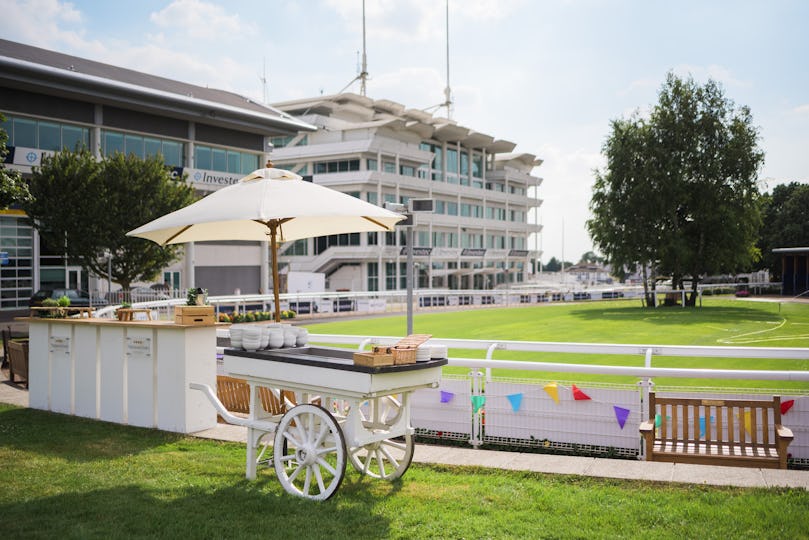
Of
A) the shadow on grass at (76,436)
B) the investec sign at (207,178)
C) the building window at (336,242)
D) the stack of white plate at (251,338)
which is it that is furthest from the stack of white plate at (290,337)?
the building window at (336,242)

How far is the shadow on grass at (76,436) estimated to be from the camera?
7809 millimetres

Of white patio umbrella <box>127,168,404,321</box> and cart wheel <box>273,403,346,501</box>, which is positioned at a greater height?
white patio umbrella <box>127,168,404,321</box>

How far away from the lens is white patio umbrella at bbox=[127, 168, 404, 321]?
7.02 meters

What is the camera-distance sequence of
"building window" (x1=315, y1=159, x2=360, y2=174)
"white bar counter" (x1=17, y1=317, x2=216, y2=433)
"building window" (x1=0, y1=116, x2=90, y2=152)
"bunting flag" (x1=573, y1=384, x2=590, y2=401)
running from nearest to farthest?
"bunting flag" (x1=573, y1=384, x2=590, y2=401), "white bar counter" (x1=17, y1=317, x2=216, y2=433), "building window" (x1=0, y1=116, x2=90, y2=152), "building window" (x1=315, y1=159, x2=360, y2=174)

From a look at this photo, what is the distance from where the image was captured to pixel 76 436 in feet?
28.1

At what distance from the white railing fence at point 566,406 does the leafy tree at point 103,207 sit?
80.6 ft

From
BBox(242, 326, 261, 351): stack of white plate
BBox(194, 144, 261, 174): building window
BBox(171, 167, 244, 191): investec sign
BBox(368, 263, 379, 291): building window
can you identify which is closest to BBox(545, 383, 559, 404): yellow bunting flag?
BBox(242, 326, 261, 351): stack of white plate

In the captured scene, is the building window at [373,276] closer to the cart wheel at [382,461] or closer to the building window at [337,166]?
the building window at [337,166]

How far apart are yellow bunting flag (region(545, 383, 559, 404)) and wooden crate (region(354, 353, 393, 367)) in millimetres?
3061

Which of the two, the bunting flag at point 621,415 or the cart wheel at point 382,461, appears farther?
the bunting flag at point 621,415

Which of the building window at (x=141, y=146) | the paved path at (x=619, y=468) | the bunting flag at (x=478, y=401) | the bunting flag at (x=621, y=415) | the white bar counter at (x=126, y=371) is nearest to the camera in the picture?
the paved path at (x=619, y=468)

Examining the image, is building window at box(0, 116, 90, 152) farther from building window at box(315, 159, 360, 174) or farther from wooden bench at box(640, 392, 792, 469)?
wooden bench at box(640, 392, 792, 469)

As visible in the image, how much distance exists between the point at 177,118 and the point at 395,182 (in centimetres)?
2278

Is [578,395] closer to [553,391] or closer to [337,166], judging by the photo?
[553,391]
